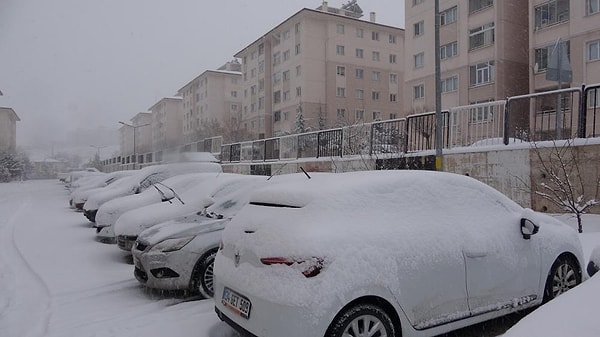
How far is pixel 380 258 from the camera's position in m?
3.06

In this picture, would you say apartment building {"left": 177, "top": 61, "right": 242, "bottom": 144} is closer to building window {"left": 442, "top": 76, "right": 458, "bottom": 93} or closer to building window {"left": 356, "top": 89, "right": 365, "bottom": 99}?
building window {"left": 356, "top": 89, "right": 365, "bottom": 99}

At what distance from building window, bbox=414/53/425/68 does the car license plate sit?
3020cm

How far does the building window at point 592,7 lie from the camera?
21.1 metres

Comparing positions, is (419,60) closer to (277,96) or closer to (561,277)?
(277,96)

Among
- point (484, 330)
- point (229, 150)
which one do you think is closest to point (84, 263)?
point (484, 330)

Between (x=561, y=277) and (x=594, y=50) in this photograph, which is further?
(x=594, y=50)

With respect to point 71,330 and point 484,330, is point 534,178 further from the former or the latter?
point 71,330

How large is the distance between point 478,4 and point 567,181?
23.2m

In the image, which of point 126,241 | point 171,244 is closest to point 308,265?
point 171,244

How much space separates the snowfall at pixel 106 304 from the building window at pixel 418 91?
24.9 meters

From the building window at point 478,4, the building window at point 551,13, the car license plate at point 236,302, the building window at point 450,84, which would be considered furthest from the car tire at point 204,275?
the building window at point 478,4

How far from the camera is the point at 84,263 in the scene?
7043 mm

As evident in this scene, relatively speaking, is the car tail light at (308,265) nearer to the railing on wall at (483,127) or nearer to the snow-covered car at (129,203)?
the snow-covered car at (129,203)

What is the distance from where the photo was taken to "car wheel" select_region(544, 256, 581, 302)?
4078 mm
